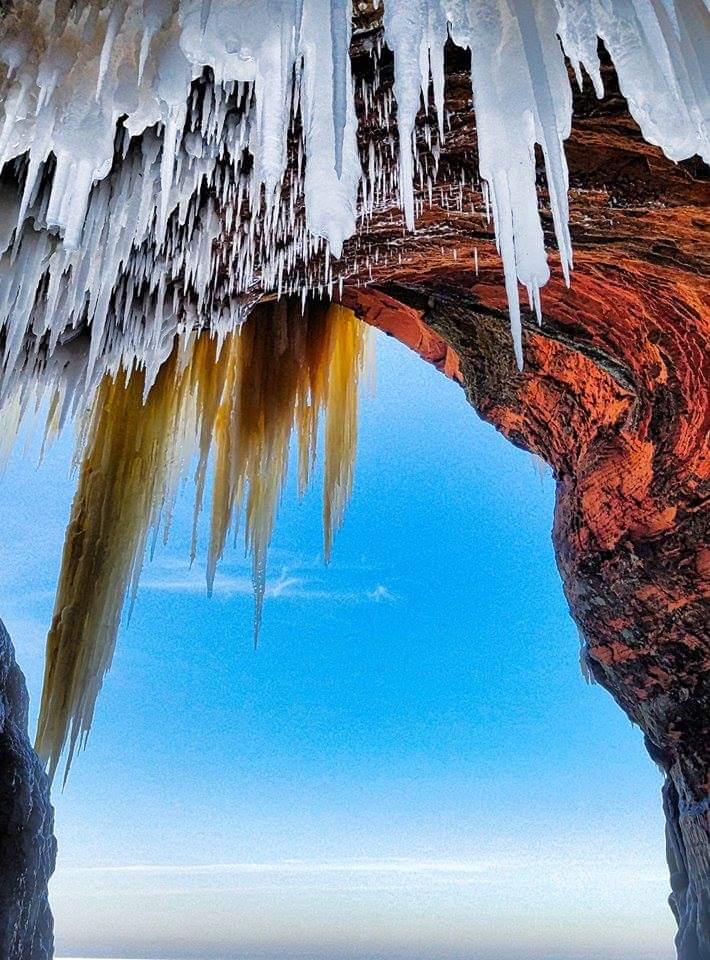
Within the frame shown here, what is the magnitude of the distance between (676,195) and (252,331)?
2663 millimetres

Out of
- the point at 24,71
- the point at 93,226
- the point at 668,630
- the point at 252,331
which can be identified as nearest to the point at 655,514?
the point at 668,630

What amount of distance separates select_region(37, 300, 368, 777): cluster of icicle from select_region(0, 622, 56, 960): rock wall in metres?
0.34

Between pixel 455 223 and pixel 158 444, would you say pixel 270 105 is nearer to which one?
pixel 455 223

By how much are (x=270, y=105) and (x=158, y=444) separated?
337 cm

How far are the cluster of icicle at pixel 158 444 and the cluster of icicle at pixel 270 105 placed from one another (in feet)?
6.04

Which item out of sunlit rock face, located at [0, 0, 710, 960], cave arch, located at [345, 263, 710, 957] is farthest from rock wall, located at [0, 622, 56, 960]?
cave arch, located at [345, 263, 710, 957]

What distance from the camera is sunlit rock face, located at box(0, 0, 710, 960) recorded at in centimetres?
171

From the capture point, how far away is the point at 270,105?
1.77 metres

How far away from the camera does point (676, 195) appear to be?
305 centimetres

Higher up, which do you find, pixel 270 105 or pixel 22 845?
pixel 270 105

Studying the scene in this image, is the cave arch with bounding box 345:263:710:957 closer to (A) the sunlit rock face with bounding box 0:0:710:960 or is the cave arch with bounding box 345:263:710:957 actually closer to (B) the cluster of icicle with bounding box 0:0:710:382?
(A) the sunlit rock face with bounding box 0:0:710:960

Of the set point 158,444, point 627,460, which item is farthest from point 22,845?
point 627,460

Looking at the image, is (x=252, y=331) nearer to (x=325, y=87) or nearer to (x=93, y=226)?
(x=93, y=226)

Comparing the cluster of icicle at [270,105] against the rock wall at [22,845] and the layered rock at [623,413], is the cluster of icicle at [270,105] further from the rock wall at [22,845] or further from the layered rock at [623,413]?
the rock wall at [22,845]
